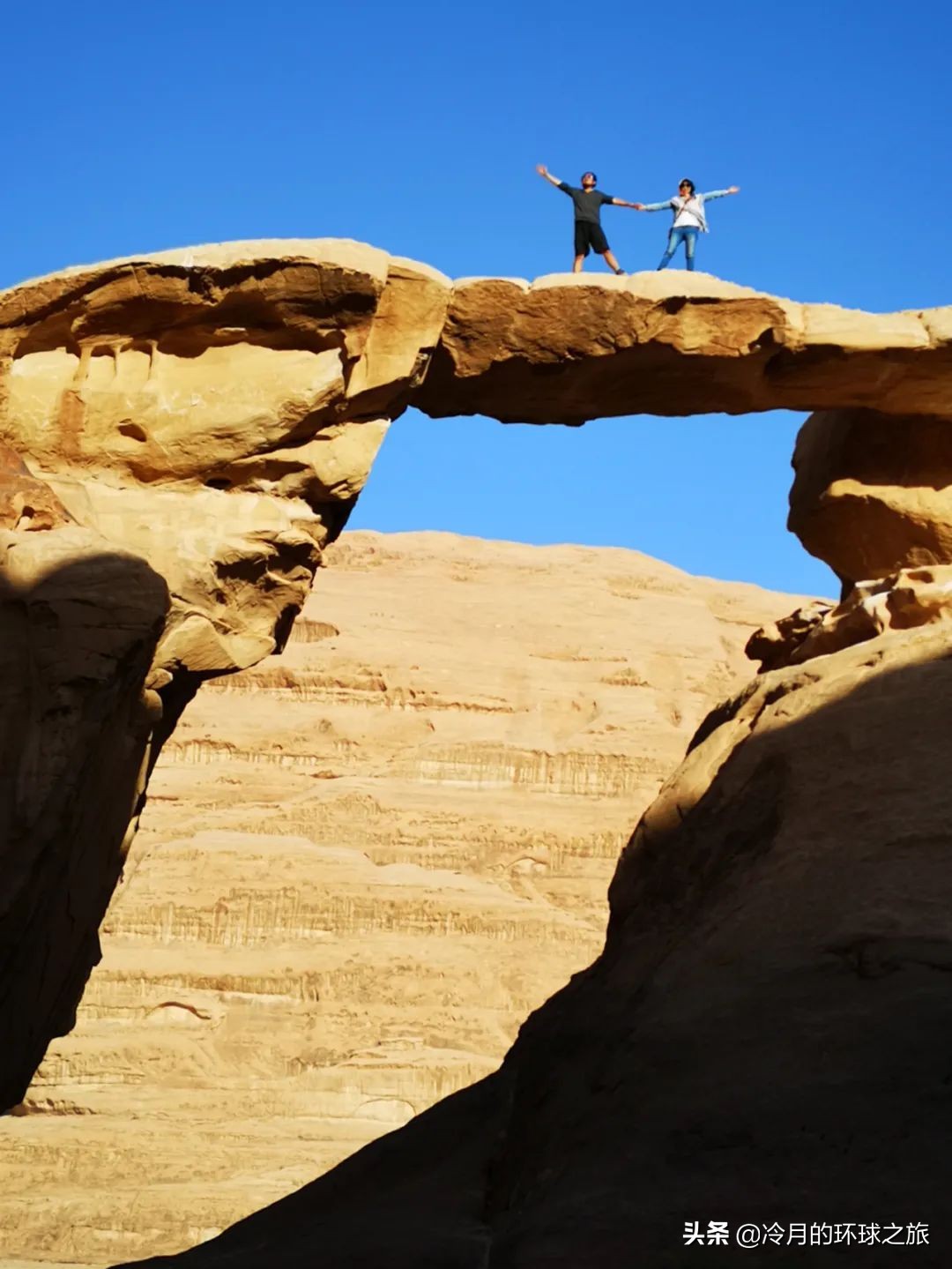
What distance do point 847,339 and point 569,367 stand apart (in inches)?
76.6

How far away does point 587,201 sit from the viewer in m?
13.1

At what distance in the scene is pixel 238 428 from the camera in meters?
11.8

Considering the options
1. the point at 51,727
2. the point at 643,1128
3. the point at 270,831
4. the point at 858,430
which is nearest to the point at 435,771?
the point at 270,831

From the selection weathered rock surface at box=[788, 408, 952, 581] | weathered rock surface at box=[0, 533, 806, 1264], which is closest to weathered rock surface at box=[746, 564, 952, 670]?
weathered rock surface at box=[788, 408, 952, 581]

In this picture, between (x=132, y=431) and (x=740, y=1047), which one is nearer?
(x=740, y=1047)

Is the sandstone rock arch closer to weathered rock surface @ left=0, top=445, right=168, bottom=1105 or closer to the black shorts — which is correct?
weathered rock surface @ left=0, top=445, right=168, bottom=1105

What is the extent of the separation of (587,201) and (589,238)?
0.26m

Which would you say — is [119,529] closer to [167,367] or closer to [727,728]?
[167,367]

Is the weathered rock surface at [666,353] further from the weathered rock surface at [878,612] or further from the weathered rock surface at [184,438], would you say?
the weathered rock surface at [878,612]

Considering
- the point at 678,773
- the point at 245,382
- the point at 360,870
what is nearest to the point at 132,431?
the point at 245,382

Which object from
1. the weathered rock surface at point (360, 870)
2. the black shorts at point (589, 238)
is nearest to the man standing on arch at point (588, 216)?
Answer: the black shorts at point (589, 238)

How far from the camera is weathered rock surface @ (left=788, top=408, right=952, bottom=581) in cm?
1327

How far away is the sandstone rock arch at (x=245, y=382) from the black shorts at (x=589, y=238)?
0.90 m

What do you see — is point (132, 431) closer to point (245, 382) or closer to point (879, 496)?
point (245, 382)
